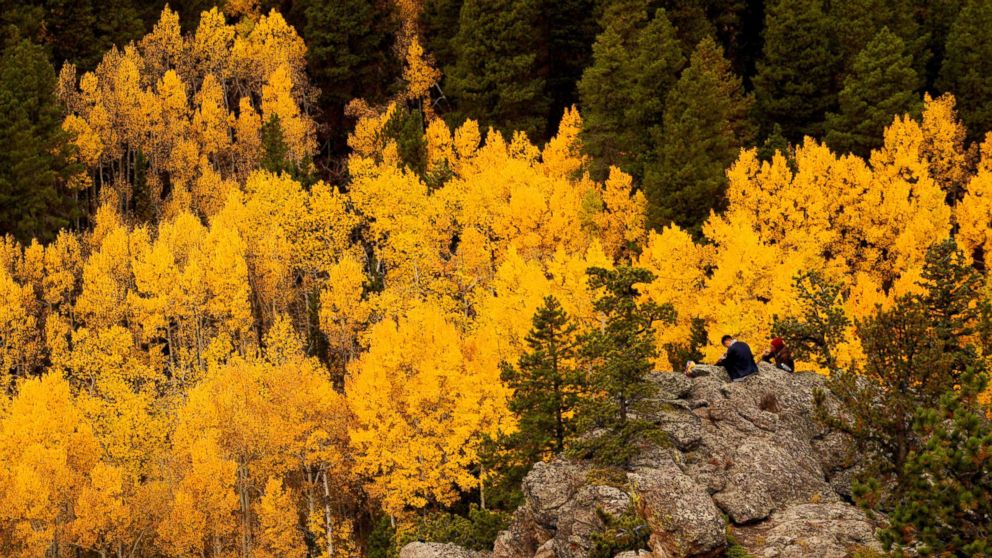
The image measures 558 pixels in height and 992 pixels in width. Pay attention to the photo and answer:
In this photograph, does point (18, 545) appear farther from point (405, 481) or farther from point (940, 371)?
point (940, 371)

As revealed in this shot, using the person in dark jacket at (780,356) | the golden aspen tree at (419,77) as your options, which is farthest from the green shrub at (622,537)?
the golden aspen tree at (419,77)

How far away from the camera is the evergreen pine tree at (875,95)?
2795 inches

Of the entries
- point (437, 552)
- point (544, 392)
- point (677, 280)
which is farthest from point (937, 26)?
point (437, 552)

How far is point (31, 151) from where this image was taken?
7738 centimetres

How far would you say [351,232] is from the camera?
80.1 meters

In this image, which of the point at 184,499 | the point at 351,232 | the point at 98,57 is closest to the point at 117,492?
the point at 184,499

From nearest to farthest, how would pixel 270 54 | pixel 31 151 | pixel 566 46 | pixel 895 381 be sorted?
pixel 895 381 → pixel 31 151 → pixel 566 46 → pixel 270 54

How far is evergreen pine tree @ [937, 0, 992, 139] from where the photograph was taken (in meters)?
71.6

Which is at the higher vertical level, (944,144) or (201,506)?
(944,144)

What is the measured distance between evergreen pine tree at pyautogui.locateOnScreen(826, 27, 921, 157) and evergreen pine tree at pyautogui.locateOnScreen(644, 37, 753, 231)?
6.35 m

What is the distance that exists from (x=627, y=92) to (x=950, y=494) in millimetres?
59342

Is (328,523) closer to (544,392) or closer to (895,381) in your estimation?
(544,392)

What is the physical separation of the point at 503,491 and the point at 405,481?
1495cm

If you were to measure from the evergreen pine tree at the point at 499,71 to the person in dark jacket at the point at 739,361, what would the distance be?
5304cm
